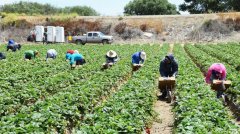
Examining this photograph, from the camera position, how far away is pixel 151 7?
95.6 metres

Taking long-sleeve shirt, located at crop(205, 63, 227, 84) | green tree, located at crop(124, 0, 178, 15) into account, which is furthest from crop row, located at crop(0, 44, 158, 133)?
green tree, located at crop(124, 0, 178, 15)

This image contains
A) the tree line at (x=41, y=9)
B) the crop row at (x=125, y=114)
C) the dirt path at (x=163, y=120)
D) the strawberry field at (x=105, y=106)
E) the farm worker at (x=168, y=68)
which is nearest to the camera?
the crop row at (x=125, y=114)

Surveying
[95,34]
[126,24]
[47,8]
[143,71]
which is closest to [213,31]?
[126,24]

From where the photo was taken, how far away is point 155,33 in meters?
60.5

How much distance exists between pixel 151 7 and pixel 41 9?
4679 cm

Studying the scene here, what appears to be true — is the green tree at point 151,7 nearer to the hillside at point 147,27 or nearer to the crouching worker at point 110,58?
the hillside at point 147,27

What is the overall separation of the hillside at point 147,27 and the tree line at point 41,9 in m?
53.2

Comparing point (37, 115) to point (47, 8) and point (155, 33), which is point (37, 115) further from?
point (47, 8)

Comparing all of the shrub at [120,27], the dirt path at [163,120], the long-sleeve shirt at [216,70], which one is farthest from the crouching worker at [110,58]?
the shrub at [120,27]

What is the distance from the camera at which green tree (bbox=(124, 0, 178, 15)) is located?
94.8 metres

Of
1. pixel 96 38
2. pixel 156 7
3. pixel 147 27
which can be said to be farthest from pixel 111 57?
pixel 156 7

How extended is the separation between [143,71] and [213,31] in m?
41.5

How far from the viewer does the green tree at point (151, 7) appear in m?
94.8

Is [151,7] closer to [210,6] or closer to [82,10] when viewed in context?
[210,6]
